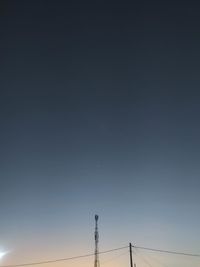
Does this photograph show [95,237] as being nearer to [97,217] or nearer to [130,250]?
[97,217]

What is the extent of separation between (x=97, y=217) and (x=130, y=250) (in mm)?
12352

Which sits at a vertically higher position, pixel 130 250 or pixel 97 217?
pixel 97 217

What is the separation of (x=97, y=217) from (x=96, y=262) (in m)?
10.2

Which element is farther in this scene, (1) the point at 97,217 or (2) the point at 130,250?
(1) the point at 97,217

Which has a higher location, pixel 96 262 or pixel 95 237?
pixel 95 237

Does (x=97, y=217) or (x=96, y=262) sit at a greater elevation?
(x=97, y=217)

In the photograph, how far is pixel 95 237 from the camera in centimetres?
9438

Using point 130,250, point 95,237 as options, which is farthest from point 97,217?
point 130,250

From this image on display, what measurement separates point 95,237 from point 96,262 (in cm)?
688

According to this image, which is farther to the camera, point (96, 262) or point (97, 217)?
point (97, 217)

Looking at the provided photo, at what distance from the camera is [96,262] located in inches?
3494

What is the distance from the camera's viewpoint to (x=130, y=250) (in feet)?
281
